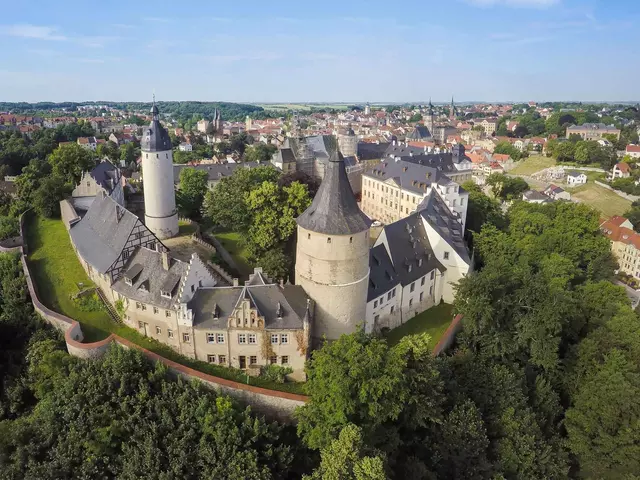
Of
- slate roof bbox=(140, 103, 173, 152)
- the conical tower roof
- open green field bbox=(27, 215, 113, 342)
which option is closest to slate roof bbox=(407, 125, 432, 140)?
slate roof bbox=(140, 103, 173, 152)

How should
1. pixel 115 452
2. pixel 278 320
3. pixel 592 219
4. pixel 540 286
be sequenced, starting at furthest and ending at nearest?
pixel 592 219 < pixel 540 286 < pixel 278 320 < pixel 115 452

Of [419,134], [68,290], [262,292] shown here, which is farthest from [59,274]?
[419,134]

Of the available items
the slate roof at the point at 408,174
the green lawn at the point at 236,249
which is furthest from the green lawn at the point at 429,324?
the slate roof at the point at 408,174

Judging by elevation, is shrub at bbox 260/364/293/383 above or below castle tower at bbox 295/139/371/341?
below

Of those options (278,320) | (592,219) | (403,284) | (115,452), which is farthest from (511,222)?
(115,452)

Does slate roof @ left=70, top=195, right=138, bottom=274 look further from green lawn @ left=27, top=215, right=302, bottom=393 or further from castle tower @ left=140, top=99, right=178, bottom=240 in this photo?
castle tower @ left=140, top=99, right=178, bottom=240

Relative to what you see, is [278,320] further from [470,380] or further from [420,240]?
[420,240]

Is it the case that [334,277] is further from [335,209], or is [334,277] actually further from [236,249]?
[236,249]
